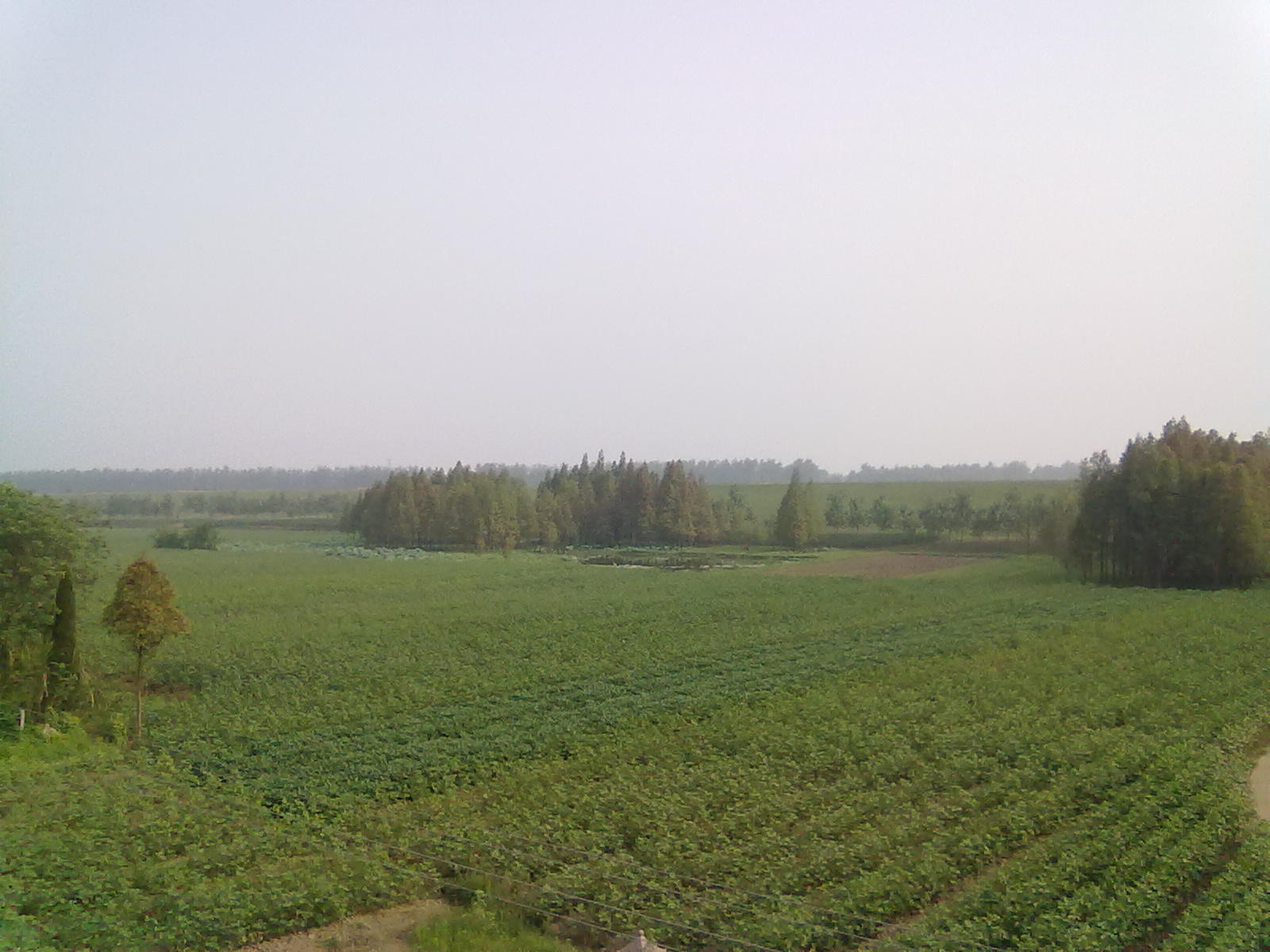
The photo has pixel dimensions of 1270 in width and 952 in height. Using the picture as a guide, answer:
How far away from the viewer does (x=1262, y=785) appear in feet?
42.8

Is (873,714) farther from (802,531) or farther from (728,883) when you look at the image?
(802,531)

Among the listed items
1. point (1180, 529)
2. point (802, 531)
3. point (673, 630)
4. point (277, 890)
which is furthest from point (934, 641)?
point (802, 531)

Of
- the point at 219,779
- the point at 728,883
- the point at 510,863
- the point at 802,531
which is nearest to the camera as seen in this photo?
the point at 728,883

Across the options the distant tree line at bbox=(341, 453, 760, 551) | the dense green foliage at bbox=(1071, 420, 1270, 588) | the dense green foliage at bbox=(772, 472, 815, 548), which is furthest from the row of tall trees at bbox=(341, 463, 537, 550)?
the dense green foliage at bbox=(1071, 420, 1270, 588)

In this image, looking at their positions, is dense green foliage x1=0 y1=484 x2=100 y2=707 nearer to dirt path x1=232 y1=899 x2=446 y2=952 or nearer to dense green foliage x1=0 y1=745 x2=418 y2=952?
dense green foliage x1=0 y1=745 x2=418 y2=952

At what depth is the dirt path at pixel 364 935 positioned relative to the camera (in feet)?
25.9

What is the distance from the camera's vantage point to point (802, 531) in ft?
228

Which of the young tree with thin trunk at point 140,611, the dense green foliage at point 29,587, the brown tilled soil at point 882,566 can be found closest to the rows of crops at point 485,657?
the young tree with thin trunk at point 140,611

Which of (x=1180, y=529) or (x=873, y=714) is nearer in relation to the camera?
(x=873, y=714)

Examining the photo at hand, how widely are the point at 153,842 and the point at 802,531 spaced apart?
62.6m

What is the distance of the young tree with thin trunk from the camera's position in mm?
16078

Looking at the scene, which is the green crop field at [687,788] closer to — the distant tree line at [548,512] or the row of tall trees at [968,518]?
the row of tall trees at [968,518]

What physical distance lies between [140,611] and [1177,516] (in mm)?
41251

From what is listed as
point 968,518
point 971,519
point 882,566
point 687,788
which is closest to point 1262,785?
point 687,788
